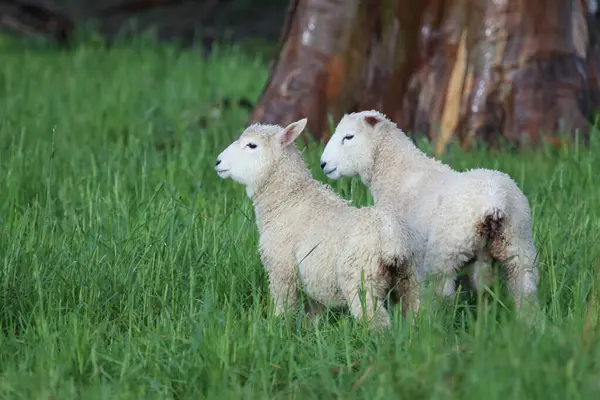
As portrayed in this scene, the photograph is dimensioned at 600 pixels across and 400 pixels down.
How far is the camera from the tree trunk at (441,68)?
631cm

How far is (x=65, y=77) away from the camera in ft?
31.3

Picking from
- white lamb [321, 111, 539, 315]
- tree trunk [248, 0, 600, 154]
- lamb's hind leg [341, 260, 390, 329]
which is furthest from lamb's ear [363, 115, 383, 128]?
tree trunk [248, 0, 600, 154]

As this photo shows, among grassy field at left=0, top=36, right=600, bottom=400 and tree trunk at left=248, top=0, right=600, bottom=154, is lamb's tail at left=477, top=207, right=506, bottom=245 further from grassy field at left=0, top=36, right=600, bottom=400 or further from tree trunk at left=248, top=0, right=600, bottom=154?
tree trunk at left=248, top=0, right=600, bottom=154

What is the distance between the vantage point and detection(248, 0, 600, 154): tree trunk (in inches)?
249

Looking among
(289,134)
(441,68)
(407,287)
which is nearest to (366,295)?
(407,287)

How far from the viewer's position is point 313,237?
381cm

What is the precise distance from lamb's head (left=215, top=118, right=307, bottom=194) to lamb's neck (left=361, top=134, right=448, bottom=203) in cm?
48

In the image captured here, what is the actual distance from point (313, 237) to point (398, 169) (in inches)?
28.1

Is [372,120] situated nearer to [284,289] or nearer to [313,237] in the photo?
[313,237]

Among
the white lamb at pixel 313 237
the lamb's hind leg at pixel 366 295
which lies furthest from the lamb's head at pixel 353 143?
the lamb's hind leg at pixel 366 295

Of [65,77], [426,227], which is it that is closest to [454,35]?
[426,227]

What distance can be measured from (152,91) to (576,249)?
17.6ft

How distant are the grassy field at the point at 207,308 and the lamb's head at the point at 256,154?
0.37 metres

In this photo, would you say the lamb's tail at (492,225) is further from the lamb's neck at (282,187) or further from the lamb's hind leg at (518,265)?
the lamb's neck at (282,187)
